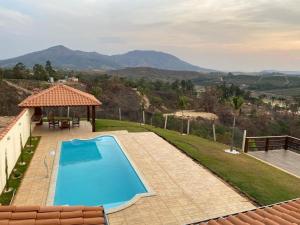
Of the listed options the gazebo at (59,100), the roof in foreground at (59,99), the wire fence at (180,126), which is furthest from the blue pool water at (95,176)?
the wire fence at (180,126)

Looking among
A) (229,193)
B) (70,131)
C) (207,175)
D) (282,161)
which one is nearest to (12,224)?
(229,193)

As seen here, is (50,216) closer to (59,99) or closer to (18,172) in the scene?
(18,172)

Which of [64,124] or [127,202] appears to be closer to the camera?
[127,202]

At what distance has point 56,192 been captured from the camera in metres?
10.7

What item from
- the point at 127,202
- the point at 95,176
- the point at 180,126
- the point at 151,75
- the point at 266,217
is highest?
the point at 151,75

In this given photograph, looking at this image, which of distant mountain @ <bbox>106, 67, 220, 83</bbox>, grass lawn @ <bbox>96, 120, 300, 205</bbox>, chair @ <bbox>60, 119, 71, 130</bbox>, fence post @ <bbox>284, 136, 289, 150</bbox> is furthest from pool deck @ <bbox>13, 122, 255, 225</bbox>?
distant mountain @ <bbox>106, 67, 220, 83</bbox>

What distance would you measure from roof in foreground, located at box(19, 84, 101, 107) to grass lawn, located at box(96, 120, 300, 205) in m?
6.10

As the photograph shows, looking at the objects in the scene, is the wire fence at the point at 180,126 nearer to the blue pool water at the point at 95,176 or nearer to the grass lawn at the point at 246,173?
the grass lawn at the point at 246,173

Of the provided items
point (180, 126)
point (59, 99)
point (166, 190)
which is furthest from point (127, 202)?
point (180, 126)

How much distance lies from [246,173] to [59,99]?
1248 cm

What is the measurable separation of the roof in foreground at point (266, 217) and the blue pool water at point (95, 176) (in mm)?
5257

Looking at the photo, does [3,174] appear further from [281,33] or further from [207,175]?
[281,33]

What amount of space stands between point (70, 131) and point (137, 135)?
15.1 feet

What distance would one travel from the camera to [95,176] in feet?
43.4
